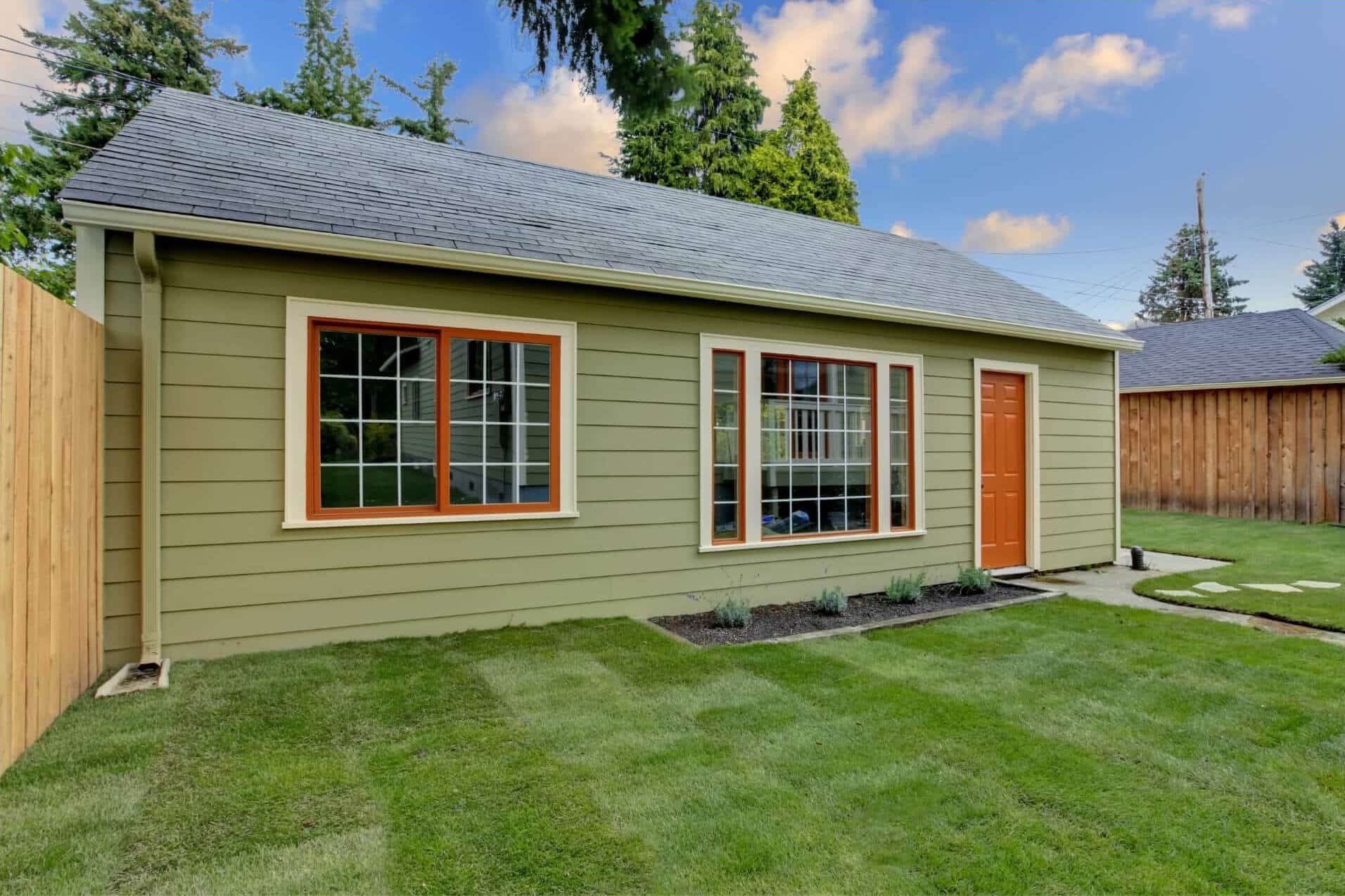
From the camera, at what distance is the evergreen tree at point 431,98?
17594 mm

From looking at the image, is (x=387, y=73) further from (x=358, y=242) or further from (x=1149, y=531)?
(x=1149, y=531)

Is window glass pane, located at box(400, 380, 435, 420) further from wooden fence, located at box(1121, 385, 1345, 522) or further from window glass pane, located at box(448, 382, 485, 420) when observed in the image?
wooden fence, located at box(1121, 385, 1345, 522)

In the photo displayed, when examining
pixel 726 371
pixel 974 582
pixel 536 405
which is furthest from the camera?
pixel 974 582

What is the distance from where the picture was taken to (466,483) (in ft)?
15.1

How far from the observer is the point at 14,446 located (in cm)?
259

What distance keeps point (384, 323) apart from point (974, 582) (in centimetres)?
520

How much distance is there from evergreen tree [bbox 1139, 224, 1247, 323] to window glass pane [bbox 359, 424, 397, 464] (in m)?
35.4

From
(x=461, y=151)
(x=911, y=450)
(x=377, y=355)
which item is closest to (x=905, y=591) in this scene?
(x=911, y=450)

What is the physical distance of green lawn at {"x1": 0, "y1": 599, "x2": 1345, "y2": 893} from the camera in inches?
78.1

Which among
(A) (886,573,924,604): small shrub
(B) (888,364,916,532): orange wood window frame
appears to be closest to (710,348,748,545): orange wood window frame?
(A) (886,573,924,604): small shrub

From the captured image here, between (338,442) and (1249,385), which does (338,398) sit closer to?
(338,442)

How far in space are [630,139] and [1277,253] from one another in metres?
28.8

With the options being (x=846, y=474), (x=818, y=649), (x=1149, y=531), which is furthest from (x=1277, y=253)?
(x=818, y=649)

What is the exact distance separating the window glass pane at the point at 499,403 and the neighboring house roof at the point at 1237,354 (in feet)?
41.3
